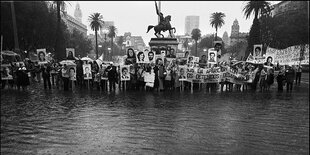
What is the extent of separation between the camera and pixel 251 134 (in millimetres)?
→ 7164

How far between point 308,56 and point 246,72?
37.3ft

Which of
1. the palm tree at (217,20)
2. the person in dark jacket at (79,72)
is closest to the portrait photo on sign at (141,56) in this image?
the person in dark jacket at (79,72)

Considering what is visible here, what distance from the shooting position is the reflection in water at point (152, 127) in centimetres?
608

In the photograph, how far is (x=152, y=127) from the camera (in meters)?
7.70

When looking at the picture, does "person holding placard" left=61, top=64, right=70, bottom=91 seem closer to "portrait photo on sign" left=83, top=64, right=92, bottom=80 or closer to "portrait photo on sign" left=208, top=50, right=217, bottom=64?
"portrait photo on sign" left=83, top=64, right=92, bottom=80

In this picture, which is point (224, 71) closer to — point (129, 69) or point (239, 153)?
point (129, 69)

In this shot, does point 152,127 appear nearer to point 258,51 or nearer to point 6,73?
point 258,51

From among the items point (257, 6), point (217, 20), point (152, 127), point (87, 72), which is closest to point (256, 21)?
point (257, 6)

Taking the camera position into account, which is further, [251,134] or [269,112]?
[269,112]

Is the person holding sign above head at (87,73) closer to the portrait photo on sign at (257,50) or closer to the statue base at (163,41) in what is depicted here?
the statue base at (163,41)

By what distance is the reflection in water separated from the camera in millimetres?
6078

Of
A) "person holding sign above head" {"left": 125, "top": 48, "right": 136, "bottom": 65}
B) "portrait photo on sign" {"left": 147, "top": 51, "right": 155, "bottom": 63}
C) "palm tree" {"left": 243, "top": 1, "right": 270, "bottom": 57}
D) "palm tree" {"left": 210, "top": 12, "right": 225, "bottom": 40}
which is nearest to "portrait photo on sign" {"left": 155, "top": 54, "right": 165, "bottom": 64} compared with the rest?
"portrait photo on sign" {"left": 147, "top": 51, "right": 155, "bottom": 63}

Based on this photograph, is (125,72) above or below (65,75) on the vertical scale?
above

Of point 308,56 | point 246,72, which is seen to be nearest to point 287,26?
point 308,56
